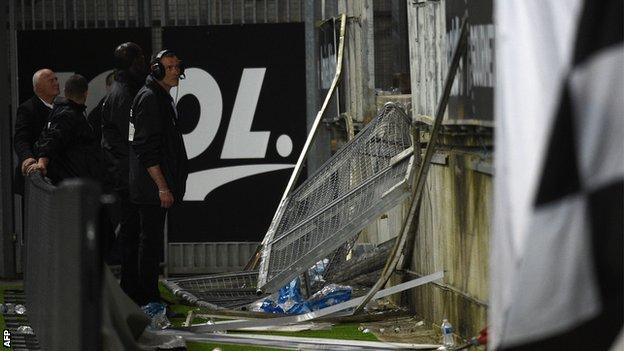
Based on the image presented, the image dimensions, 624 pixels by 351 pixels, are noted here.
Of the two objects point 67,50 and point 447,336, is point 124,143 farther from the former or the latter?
point 447,336

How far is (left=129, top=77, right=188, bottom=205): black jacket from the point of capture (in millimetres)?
10250

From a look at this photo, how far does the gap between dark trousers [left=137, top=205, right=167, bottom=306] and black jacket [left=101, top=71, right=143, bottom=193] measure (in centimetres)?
61

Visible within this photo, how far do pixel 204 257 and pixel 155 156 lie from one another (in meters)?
3.95

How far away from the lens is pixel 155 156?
404 inches

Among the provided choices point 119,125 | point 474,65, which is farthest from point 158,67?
point 474,65

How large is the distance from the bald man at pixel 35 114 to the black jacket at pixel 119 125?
0.72 m

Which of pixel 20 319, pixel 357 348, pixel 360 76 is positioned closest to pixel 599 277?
pixel 357 348

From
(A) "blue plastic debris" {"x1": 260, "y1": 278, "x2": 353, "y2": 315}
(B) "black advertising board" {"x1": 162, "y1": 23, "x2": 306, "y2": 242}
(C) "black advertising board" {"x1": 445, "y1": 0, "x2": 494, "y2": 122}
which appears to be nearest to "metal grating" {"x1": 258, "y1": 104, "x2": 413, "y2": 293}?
(A) "blue plastic debris" {"x1": 260, "y1": 278, "x2": 353, "y2": 315}

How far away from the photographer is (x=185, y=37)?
14.0m

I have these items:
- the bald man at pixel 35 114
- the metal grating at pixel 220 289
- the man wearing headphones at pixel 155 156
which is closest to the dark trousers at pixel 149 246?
the man wearing headphones at pixel 155 156

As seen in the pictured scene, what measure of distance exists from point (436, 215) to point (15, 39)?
5.99m

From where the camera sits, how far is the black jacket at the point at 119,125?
1104 cm

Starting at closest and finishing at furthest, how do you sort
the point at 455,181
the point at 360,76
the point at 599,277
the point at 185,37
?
the point at 599,277, the point at 455,181, the point at 360,76, the point at 185,37

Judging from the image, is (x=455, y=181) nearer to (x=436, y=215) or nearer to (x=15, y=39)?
(x=436, y=215)
